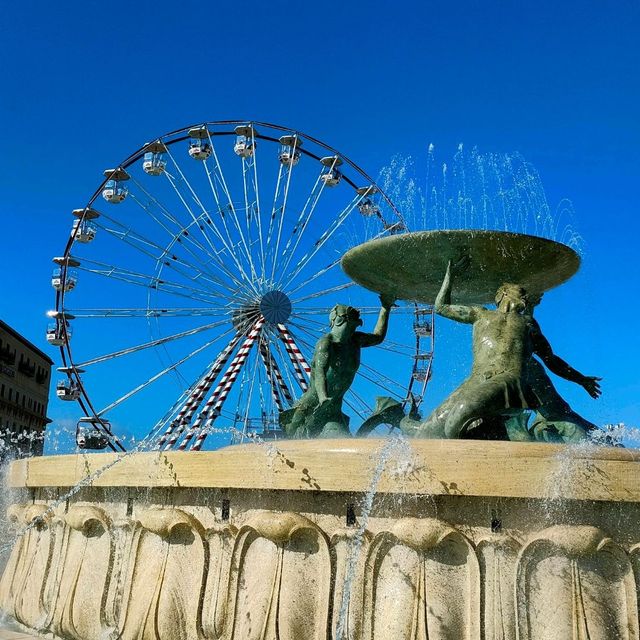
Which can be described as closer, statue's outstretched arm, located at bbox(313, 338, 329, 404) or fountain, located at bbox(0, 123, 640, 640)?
fountain, located at bbox(0, 123, 640, 640)

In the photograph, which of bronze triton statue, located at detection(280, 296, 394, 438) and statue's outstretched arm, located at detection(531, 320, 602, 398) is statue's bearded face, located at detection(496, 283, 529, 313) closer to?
statue's outstretched arm, located at detection(531, 320, 602, 398)

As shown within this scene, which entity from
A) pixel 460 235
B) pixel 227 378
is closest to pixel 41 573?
pixel 460 235

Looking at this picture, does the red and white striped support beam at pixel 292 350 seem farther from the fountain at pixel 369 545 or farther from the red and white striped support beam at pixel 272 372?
the fountain at pixel 369 545

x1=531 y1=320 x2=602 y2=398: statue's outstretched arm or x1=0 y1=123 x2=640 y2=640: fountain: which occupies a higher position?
x1=531 y1=320 x2=602 y2=398: statue's outstretched arm

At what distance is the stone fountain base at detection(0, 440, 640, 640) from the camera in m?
4.32

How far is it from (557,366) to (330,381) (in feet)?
6.64

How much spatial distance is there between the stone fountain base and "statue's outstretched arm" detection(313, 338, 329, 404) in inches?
85.6

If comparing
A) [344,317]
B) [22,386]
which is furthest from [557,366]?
[22,386]

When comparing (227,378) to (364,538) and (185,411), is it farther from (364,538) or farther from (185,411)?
(364,538)

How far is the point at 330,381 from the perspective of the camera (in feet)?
24.5

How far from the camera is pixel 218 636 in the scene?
4754mm

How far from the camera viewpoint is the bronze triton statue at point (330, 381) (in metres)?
7.32

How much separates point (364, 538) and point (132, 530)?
1676mm

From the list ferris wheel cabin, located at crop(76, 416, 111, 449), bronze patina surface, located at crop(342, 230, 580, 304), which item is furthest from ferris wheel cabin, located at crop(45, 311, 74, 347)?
bronze patina surface, located at crop(342, 230, 580, 304)
